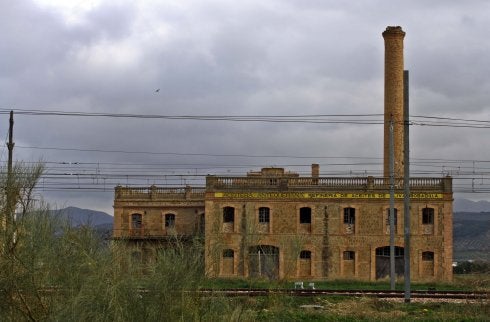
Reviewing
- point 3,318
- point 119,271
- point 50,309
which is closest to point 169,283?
point 119,271

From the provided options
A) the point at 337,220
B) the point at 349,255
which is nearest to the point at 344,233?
the point at 337,220

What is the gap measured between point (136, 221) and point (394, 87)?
1796 cm

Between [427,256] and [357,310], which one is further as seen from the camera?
[427,256]

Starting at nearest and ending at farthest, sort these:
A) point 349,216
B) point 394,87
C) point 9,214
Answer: point 9,214
point 349,216
point 394,87

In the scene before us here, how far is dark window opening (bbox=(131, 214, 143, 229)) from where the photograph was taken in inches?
1844

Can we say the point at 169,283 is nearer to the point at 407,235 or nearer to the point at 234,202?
the point at 407,235

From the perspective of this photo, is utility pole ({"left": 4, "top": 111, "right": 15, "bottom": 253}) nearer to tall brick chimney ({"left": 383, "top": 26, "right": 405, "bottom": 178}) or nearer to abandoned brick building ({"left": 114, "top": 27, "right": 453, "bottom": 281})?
abandoned brick building ({"left": 114, "top": 27, "right": 453, "bottom": 281})

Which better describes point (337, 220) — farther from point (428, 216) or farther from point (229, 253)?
point (229, 253)

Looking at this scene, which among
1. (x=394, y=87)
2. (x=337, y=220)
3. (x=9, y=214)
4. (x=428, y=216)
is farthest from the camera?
(x=394, y=87)

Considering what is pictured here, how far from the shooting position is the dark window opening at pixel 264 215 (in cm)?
4328

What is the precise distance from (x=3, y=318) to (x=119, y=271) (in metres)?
2.19

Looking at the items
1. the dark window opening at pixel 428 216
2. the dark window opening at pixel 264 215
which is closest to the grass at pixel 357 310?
the dark window opening at pixel 264 215

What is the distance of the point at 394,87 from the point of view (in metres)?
45.4

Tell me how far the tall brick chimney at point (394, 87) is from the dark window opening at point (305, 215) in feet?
17.4
